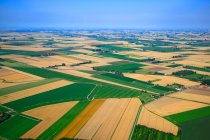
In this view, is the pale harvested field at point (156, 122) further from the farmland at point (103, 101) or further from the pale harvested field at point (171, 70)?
the pale harvested field at point (171, 70)

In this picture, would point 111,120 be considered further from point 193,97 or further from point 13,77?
point 13,77

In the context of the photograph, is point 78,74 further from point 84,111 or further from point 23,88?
point 84,111

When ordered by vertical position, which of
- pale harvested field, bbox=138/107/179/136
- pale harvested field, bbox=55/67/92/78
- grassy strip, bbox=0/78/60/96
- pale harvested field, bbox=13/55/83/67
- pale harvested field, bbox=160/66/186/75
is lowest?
pale harvested field, bbox=13/55/83/67

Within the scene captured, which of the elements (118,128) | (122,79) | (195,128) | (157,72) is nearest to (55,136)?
(118,128)

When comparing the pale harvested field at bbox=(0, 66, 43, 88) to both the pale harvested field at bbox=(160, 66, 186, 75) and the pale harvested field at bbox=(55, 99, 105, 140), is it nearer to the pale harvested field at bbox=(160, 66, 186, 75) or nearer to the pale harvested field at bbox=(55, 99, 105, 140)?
the pale harvested field at bbox=(55, 99, 105, 140)

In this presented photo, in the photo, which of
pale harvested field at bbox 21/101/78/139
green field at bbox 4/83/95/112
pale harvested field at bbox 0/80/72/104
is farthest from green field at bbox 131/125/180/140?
pale harvested field at bbox 0/80/72/104

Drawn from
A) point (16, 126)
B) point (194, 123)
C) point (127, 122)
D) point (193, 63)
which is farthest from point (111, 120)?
point (193, 63)
